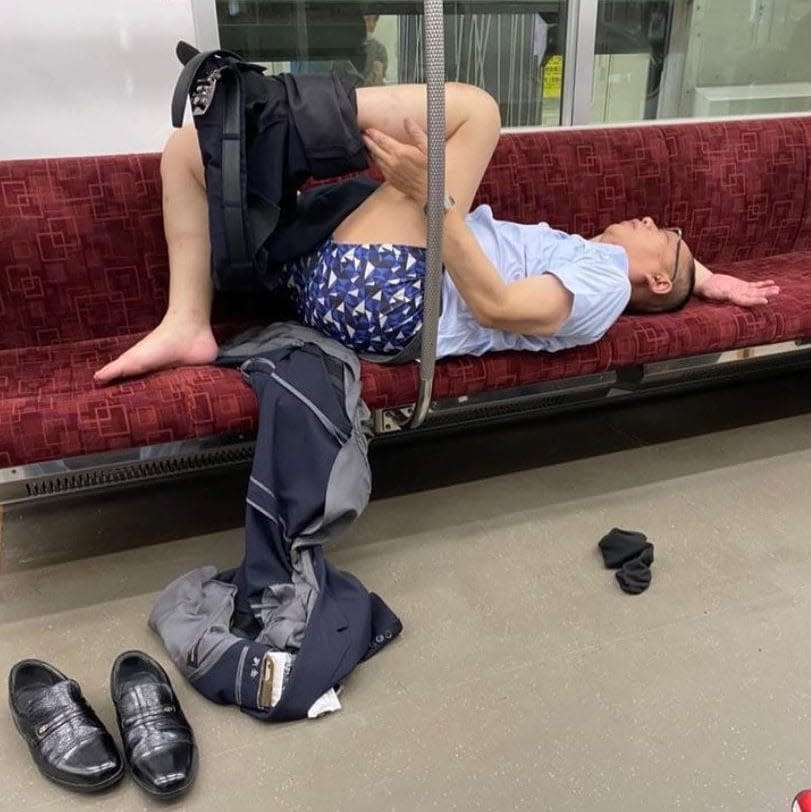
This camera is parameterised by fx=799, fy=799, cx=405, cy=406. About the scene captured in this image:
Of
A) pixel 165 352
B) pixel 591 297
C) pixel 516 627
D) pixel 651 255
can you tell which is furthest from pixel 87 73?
pixel 516 627

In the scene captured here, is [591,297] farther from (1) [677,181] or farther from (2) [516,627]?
(1) [677,181]

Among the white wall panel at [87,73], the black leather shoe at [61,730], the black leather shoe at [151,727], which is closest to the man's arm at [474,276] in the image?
the white wall panel at [87,73]

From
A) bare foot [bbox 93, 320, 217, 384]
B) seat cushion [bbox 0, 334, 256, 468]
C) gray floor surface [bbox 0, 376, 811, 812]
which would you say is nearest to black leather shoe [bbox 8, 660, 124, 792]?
gray floor surface [bbox 0, 376, 811, 812]

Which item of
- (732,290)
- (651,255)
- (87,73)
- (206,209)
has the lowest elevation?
(732,290)

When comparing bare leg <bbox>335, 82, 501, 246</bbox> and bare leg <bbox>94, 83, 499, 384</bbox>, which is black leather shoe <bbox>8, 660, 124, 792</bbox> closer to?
bare leg <bbox>94, 83, 499, 384</bbox>

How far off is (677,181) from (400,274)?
52.1 inches

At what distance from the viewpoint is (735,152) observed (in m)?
2.60

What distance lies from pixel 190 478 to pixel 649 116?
2.13m

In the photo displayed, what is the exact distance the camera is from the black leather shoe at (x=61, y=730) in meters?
1.25

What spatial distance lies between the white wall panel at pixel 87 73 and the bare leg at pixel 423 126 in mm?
745

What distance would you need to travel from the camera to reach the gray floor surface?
1.28 meters

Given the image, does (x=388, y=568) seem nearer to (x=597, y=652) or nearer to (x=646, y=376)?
(x=597, y=652)

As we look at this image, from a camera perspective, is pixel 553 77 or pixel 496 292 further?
pixel 553 77

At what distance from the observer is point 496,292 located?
5.42ft
